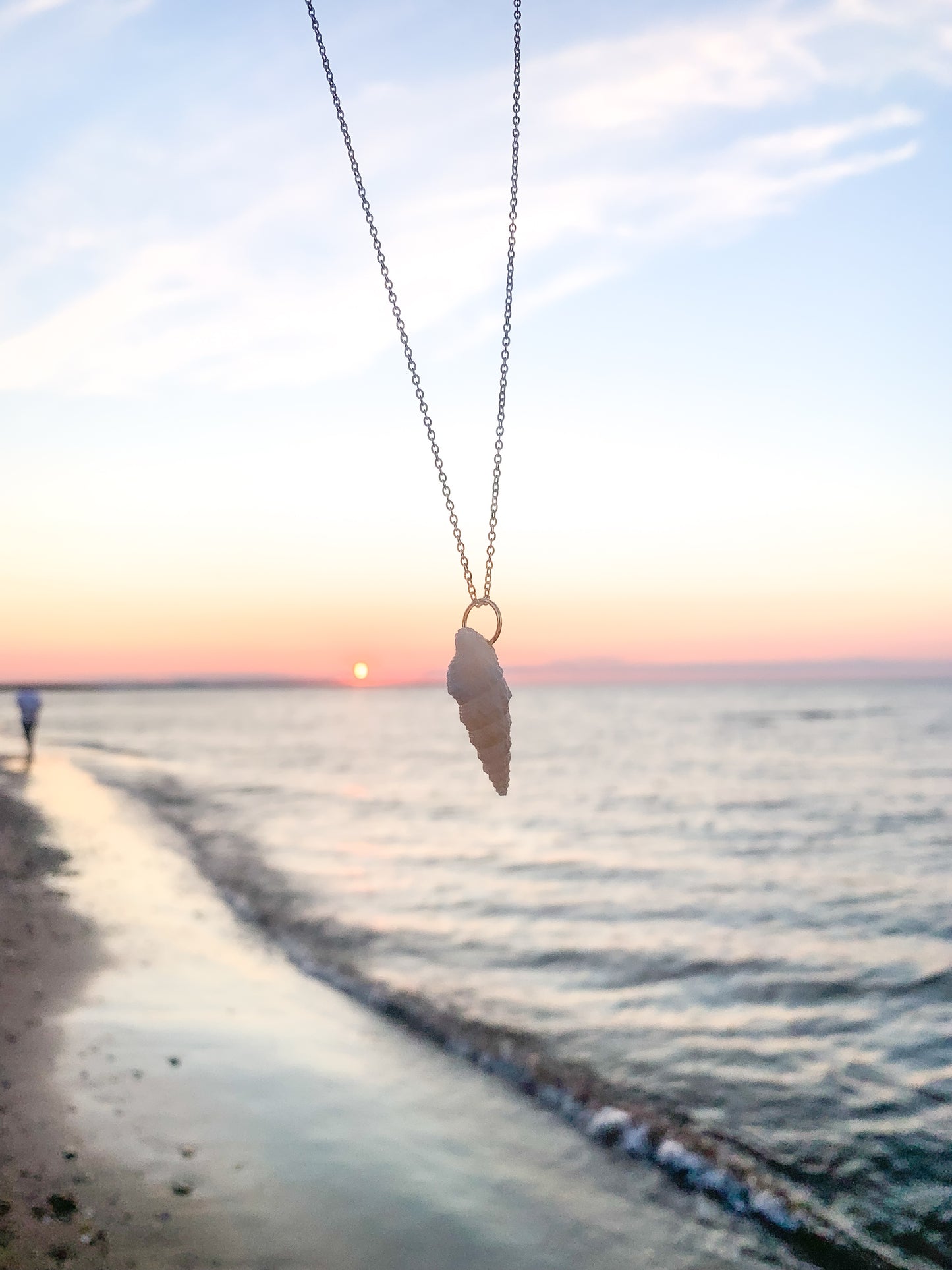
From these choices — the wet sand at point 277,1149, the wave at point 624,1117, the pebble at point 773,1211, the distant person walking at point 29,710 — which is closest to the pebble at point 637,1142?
the wave at point 624,1117

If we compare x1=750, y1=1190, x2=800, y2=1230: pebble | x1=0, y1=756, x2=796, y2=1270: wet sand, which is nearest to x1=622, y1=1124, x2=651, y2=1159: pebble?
x1=0, y1=756, x2=796, y2=1270: wet sand

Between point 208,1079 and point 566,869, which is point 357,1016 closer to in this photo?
point 208,1079

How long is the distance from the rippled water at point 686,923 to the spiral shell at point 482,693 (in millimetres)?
4806

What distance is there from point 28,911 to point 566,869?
11.1 metres

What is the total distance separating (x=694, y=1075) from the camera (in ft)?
32.6

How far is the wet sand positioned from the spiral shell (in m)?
3.22

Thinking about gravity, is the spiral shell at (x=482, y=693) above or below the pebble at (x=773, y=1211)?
above

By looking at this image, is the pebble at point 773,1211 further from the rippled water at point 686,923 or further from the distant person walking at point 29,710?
the distant person walking at point 29,710

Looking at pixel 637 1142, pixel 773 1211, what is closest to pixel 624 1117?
pixel 637 1142

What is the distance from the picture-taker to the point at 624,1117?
866 centimetres

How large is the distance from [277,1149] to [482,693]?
13.9 ft

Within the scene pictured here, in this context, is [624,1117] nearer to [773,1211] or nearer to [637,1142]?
[637,1142]

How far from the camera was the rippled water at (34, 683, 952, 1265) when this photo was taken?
30.0 ft

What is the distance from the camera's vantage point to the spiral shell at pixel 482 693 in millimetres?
5539
